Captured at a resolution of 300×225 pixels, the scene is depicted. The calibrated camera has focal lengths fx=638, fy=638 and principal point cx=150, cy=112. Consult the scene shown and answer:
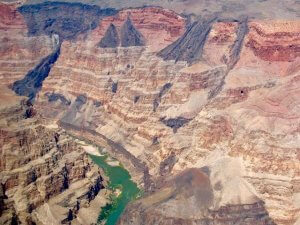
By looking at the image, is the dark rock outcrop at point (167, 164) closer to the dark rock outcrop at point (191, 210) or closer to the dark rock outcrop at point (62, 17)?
the dark rock outcrop at point (191, 210)

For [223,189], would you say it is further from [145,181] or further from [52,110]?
[52,110]

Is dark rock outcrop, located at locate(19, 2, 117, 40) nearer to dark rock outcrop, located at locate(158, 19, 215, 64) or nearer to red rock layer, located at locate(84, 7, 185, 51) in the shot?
red rock layer, located at locate(84, 7, 185, 51)

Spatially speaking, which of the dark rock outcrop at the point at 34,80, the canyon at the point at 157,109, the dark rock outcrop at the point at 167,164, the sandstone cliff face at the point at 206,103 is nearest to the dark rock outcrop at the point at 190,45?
the canyon at the point at 157,109

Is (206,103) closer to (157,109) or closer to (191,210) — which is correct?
(157,109)

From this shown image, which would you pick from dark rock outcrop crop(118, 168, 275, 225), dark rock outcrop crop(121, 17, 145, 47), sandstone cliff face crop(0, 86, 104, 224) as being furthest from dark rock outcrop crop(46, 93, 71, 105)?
dark rock outcrop crop(118, 168, 275, 225)

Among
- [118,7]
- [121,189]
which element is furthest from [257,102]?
[118,7]

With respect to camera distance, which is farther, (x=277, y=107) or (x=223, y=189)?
(x=277, y=107)

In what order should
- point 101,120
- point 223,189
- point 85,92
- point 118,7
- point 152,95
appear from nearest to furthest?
1. point 223,189
2. point 152,95
3. point 101,120
4. point 85,92
5. point 118,7
